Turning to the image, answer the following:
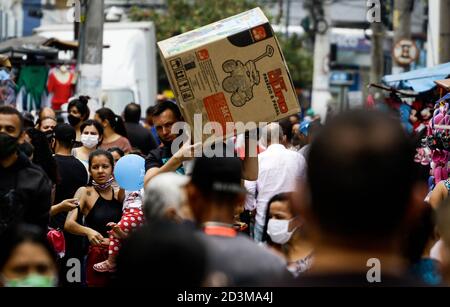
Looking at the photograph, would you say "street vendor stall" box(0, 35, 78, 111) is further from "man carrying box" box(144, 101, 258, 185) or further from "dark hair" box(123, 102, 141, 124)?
"man carrying box" box(144, 101, 258, 185)

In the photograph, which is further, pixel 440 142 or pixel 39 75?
pixel 39 75

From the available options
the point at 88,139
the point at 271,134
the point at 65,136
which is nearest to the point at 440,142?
the point at 271,134

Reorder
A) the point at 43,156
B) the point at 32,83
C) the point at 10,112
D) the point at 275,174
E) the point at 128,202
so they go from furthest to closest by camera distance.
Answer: the point at 32,83
the point at 128,202
the point at 43,156
the point at 275,174
the point at 10,112

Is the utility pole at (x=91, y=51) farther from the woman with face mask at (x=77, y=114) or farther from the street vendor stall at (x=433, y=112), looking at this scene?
the woman with face mask at (x=77, y=114)

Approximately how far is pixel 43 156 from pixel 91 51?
9132 millimetres

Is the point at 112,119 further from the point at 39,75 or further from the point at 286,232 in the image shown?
the point at 39,75

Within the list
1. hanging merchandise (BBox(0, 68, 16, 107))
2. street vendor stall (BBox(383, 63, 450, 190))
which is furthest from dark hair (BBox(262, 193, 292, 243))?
hanging merchandise (BBox(0, 68, 16, 107))

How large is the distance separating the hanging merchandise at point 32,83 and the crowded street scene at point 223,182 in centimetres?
4

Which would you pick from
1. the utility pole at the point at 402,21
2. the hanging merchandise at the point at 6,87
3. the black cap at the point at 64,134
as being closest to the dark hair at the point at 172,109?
the black cap at the point at 64,134

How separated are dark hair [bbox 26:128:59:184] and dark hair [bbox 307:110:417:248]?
5.36 meters

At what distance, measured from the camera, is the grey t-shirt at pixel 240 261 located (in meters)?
4.11

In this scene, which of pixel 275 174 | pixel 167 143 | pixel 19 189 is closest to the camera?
pixel 19 189

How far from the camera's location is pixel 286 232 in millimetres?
6836

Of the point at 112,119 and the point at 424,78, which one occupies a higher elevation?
the point at 424,78
